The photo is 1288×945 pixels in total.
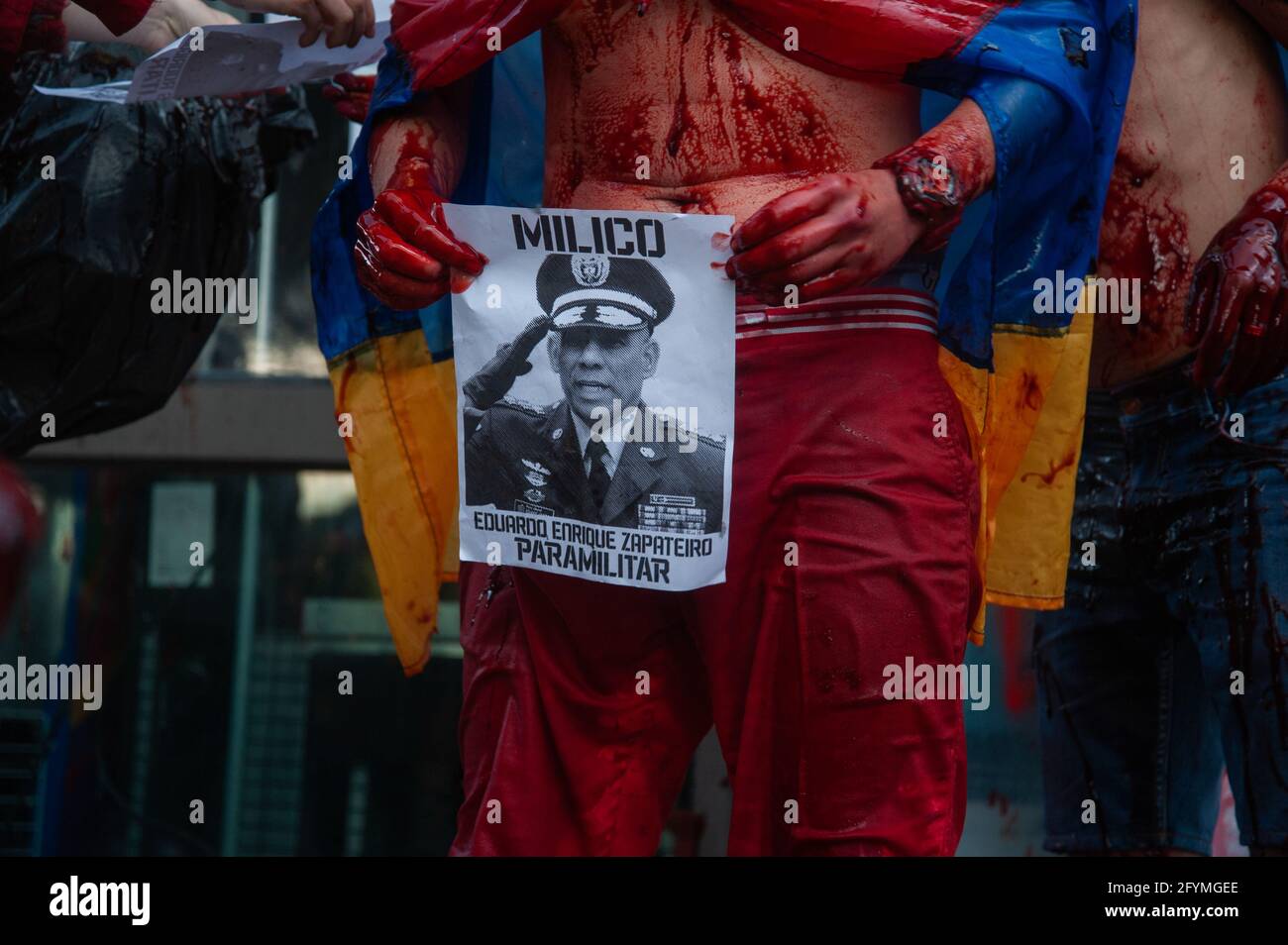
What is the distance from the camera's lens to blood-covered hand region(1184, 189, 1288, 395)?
7.05 feet

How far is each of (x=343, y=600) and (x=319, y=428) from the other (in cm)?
57

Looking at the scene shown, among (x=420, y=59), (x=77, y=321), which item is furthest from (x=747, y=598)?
(x=77, y=321)

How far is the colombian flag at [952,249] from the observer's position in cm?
204

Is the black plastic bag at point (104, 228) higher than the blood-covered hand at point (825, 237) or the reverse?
higher

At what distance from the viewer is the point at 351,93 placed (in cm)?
280

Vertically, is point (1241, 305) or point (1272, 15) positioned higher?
point (1272, 15)

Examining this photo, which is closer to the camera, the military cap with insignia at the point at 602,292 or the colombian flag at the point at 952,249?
the military cap with insignia at the point at 602,292

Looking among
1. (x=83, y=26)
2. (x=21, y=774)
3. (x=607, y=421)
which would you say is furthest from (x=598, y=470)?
(x=21, y=774)

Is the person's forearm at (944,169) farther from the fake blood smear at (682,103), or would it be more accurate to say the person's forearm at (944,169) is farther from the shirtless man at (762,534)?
the fake blood smear at (682,103)

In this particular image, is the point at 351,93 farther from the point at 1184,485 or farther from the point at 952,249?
the point at 1184,485

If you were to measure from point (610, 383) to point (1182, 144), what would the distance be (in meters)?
1.15

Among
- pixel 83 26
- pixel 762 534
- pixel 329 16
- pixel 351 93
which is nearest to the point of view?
pixel 762 534

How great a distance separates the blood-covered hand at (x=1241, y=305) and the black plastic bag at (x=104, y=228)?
182cm

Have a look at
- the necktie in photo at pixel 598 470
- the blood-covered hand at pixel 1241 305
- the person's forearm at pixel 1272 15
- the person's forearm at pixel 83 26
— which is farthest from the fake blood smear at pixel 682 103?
the person's forearm at pixel 83 26
